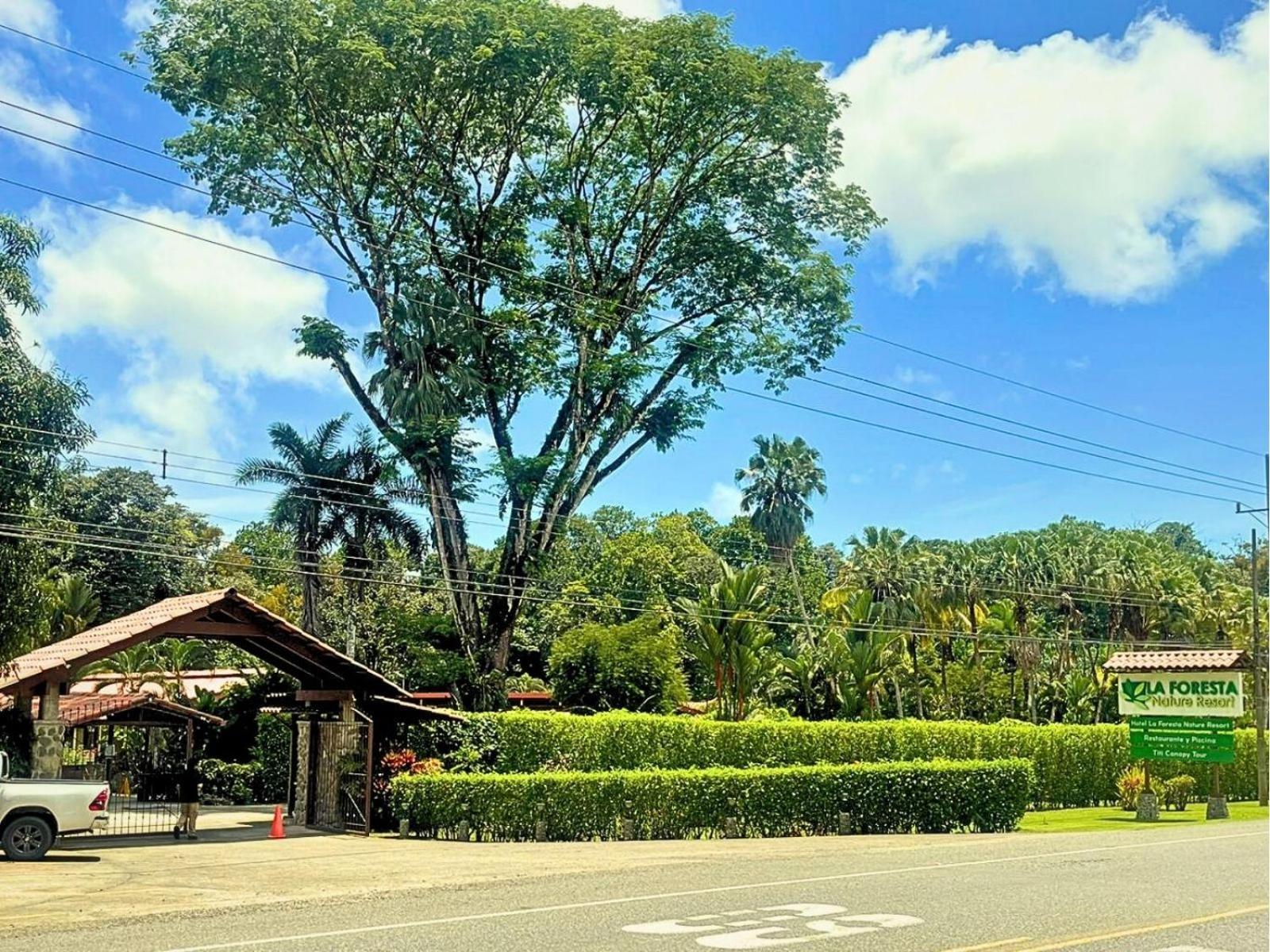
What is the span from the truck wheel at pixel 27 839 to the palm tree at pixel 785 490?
5756 centimetres

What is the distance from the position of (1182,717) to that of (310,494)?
95.7ft

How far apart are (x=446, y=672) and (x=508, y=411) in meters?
8.99

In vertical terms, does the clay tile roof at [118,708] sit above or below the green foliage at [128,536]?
below

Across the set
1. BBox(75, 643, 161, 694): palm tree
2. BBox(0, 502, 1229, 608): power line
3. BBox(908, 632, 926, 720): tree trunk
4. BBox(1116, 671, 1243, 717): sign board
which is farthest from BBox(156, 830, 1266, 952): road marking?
BBox(75, 643, 161, 694): palm tree

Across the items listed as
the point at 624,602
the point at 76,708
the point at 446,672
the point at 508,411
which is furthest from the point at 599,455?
the point at 624,602

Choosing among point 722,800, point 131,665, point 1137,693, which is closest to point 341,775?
point 722,800

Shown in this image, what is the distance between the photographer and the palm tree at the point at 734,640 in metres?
42.6

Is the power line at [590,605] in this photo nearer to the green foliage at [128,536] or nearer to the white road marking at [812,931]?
the green foliage at [128,536]

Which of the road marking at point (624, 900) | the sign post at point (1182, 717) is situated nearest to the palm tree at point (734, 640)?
the sign post at point (1182, 717)

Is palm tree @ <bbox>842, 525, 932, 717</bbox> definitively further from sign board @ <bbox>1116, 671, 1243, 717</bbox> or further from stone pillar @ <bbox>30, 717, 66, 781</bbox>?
stone pillar @ <bbox>30, 717, 66, 781</bbox>

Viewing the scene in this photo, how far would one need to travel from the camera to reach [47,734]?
24.8m

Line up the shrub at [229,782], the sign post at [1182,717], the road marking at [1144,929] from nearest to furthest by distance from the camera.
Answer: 1. the road marking at [1144,929]
2. the sign post at [1182,717]
3. the shrub at [229,782]

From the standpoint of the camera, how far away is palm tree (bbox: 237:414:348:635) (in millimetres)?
46188

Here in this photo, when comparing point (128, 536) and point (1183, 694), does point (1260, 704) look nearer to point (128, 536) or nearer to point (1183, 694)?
point (1183, 694)
